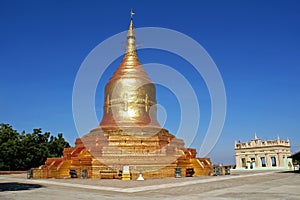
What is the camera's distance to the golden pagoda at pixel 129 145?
2381 centimetres

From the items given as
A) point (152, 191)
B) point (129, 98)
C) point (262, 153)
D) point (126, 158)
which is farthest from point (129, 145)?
point (262, 153)

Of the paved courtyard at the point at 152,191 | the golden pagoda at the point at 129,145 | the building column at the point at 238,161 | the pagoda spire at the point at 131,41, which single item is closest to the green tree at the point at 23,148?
the golden pagoda at the point at 129,145

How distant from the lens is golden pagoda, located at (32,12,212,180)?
2381cm

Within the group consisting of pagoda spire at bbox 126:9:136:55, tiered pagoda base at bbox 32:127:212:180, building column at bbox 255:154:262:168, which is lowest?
building column at bbox 255:154:262:168

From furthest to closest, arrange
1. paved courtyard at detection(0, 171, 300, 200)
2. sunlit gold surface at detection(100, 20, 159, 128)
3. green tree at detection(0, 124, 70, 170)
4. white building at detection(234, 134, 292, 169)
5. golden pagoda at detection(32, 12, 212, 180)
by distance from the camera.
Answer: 1. white building at detection(234, 134, 292, 169)
2. green tree at detection(0, 124, 70, 170)
3. sunlit gold surface at detection(100, 20, 159, 128)
4. golden pagoda at detection(32, 12, 212, 180)
5. paved courtyard at detection(0, 171, 300, 200)

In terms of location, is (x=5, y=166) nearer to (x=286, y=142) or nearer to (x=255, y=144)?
(x=255, y=144)

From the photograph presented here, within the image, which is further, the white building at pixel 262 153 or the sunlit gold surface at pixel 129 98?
the white building at pixel 262 153

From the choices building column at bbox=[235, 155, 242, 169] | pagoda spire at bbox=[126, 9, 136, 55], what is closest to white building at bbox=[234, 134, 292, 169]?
building column at bbox=[235, 155, 242, 169]

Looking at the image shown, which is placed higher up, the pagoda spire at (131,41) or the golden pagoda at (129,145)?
the pagoda spire at (131,41)

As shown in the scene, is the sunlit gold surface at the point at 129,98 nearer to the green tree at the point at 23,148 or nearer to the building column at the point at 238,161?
the green tree at the point at 23,148

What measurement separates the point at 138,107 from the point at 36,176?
12.3 meters

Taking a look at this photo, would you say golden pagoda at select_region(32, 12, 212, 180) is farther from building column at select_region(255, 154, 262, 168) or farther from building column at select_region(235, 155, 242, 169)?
building column at select_region(235, 155, 242, 169)

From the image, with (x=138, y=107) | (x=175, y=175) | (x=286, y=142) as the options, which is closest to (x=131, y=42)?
(x=138, y=107)

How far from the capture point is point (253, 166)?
48.8 metres
